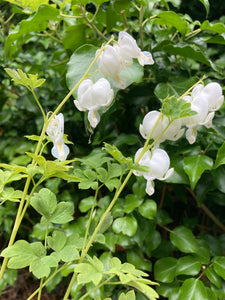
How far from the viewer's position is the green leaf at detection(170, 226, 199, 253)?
86 cm

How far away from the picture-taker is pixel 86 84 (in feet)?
1.72

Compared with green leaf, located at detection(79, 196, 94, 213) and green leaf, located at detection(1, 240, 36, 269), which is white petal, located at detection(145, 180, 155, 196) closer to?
green leaf, located at detection(1, 240, 36, 269)

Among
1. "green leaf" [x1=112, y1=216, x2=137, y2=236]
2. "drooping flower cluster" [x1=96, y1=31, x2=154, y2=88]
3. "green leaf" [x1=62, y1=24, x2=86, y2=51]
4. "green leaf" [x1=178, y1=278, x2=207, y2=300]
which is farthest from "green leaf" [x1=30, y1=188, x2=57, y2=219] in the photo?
"green leaf" [x1=62, y1=24, x2=86, y2=51]

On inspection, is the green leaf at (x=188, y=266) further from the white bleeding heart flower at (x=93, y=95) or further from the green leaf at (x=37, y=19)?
the green leaf at (x=37, y=19)

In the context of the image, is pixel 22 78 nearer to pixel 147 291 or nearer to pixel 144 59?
pixel 144 59

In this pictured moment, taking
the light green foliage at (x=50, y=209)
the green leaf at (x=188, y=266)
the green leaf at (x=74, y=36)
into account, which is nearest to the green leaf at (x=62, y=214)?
the light green foliage at (x=50, y=209)

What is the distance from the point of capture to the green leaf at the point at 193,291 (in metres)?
0.75

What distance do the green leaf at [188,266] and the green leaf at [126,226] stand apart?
0.17 meters

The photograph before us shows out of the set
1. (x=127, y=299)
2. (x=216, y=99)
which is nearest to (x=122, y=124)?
(x=216, y=99)

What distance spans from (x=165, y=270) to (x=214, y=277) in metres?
0.14

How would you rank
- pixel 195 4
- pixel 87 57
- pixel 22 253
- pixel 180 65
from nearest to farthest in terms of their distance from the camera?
1. pixel 22 253
2. pixel 87 57
3. pixel 180 65
4. pixel 195 4

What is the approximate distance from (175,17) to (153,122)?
0.42m

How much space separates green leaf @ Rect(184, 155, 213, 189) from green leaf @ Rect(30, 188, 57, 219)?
384 mm

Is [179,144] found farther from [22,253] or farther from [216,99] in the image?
[22,253]
